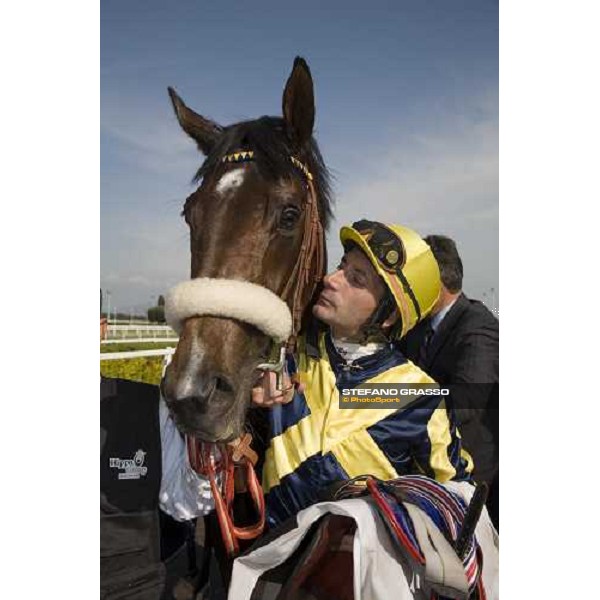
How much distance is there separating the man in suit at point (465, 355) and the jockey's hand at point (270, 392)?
0.40 metres

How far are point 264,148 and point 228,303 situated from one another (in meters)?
0.47

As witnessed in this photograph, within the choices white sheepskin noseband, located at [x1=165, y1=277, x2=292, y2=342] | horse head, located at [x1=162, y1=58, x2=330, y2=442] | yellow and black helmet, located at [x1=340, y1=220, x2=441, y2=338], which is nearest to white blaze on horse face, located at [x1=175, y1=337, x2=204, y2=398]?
horse head, located at [x1=162, y1=58, x2=330, y2=442]

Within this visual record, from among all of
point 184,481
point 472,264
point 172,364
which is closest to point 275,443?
point 184,481

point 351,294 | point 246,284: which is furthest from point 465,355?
point 246,284

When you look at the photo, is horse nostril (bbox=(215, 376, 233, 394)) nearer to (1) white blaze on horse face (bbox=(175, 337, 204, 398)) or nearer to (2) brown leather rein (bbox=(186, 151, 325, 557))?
(1) white blaze on horse face (bbox=(175, 337, 204, 398))

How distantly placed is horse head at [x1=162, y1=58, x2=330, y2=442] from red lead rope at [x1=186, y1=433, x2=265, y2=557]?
0.22 meters

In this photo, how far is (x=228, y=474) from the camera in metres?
2.11

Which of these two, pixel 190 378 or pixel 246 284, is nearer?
pixel 190 378

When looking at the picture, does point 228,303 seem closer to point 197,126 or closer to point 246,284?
point 246,284

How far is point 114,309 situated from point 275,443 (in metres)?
0.69

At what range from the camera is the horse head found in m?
1.77

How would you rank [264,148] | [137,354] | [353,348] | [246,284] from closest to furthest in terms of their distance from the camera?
[246,284], [264,148], [353,348], [137,354]

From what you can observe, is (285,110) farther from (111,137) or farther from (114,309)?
(114,309)

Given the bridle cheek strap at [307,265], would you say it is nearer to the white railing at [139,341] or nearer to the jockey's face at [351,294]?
the jockey's face at [351,294]
